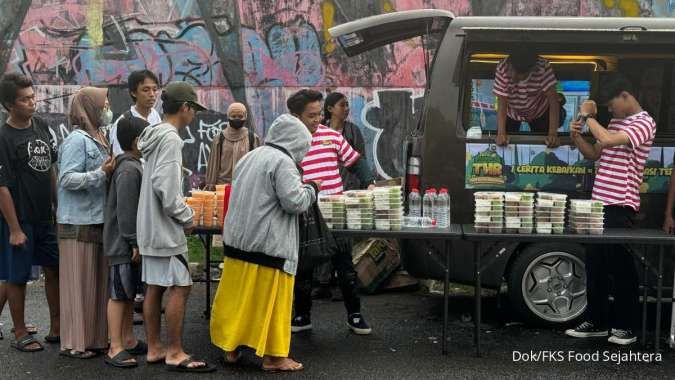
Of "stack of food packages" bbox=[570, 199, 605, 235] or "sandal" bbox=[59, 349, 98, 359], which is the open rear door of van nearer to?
"stack of food packages" bbox=[570, 199, 605, 235]

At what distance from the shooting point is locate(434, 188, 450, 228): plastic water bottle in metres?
6.45

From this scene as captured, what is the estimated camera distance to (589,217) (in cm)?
623

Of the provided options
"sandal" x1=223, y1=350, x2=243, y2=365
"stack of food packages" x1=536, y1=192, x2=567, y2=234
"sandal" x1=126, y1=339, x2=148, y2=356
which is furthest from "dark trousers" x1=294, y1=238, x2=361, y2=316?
"stack of food packages" x1=536, y1=192, x2=567, y2=234

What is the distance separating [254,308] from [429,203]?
163 centimetres

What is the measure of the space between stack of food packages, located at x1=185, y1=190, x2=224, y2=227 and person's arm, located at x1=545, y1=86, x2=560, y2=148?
258 cm

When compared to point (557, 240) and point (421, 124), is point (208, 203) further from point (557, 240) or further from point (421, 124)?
point (557, 240)

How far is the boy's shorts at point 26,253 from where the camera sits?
6.27 metres

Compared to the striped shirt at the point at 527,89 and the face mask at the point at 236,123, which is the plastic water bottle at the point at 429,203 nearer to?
the striped shirt at the point at 527,89

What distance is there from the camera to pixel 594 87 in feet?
23.0

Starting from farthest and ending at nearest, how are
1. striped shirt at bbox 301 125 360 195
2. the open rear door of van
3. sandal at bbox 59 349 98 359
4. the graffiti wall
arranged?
the graffiti wall → the open rear door of van → striped shirt at bbox 301 125 360 195 → sandal at bbox 59 349 98 359

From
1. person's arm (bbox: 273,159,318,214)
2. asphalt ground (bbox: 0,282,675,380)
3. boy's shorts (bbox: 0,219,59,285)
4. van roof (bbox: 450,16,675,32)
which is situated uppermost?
van roof (bbox: 450,16,675,32)

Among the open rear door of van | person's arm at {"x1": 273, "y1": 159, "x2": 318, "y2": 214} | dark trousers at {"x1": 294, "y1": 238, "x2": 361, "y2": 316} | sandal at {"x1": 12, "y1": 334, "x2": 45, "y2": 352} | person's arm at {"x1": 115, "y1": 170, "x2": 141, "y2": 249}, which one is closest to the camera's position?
person's arm at {"x1": 273, "y1": 159, "x2": 318, "y2": 214}

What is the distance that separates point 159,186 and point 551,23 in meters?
3.33

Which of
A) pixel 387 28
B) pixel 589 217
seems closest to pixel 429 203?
pixel 589 217
